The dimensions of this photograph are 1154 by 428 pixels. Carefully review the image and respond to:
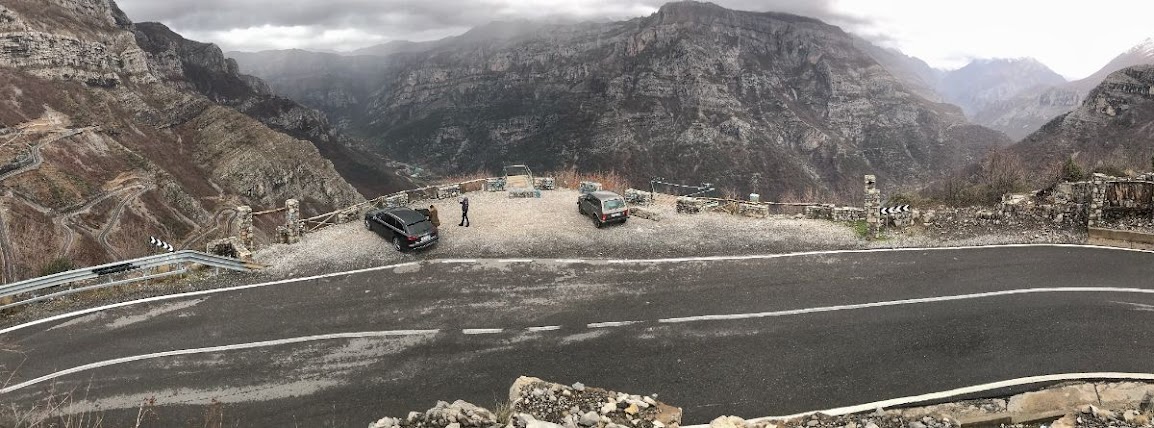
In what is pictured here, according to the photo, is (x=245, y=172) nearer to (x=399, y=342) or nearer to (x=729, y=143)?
(x=399, y=342)

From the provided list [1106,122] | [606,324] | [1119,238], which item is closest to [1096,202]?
[1119,238]

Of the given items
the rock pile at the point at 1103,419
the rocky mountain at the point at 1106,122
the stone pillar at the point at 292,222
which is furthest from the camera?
the rocky mountain at the point at 1106,122

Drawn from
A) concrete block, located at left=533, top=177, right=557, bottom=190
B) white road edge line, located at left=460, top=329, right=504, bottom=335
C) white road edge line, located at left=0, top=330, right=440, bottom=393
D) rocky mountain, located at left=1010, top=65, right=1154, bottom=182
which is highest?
rocky mountain, located at left=1010, top=65, right=1154, bottom=182

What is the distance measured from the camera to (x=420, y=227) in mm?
23656

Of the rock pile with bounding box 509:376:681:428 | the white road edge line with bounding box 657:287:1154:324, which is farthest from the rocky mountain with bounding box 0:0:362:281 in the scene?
the white road edge line with bounding box 657:287:1154:324

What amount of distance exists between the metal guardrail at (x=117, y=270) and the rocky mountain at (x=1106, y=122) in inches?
4658

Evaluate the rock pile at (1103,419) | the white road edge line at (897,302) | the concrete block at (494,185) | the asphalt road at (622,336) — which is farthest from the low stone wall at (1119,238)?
the concrete block at (494,185)

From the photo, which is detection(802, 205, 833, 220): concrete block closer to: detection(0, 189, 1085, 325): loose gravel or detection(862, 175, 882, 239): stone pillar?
detection(0, 189, 1085, 325): loose gravel

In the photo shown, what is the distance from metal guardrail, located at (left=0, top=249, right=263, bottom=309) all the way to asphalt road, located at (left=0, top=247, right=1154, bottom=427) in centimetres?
215

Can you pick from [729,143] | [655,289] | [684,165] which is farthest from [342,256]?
[729,143]

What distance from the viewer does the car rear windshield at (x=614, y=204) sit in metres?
26.9

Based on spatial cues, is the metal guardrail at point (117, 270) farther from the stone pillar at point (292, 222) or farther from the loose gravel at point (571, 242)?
the stone pillar at point (292, 222)

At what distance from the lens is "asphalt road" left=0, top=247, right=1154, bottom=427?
13734mm

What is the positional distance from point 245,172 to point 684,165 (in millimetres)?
124611
